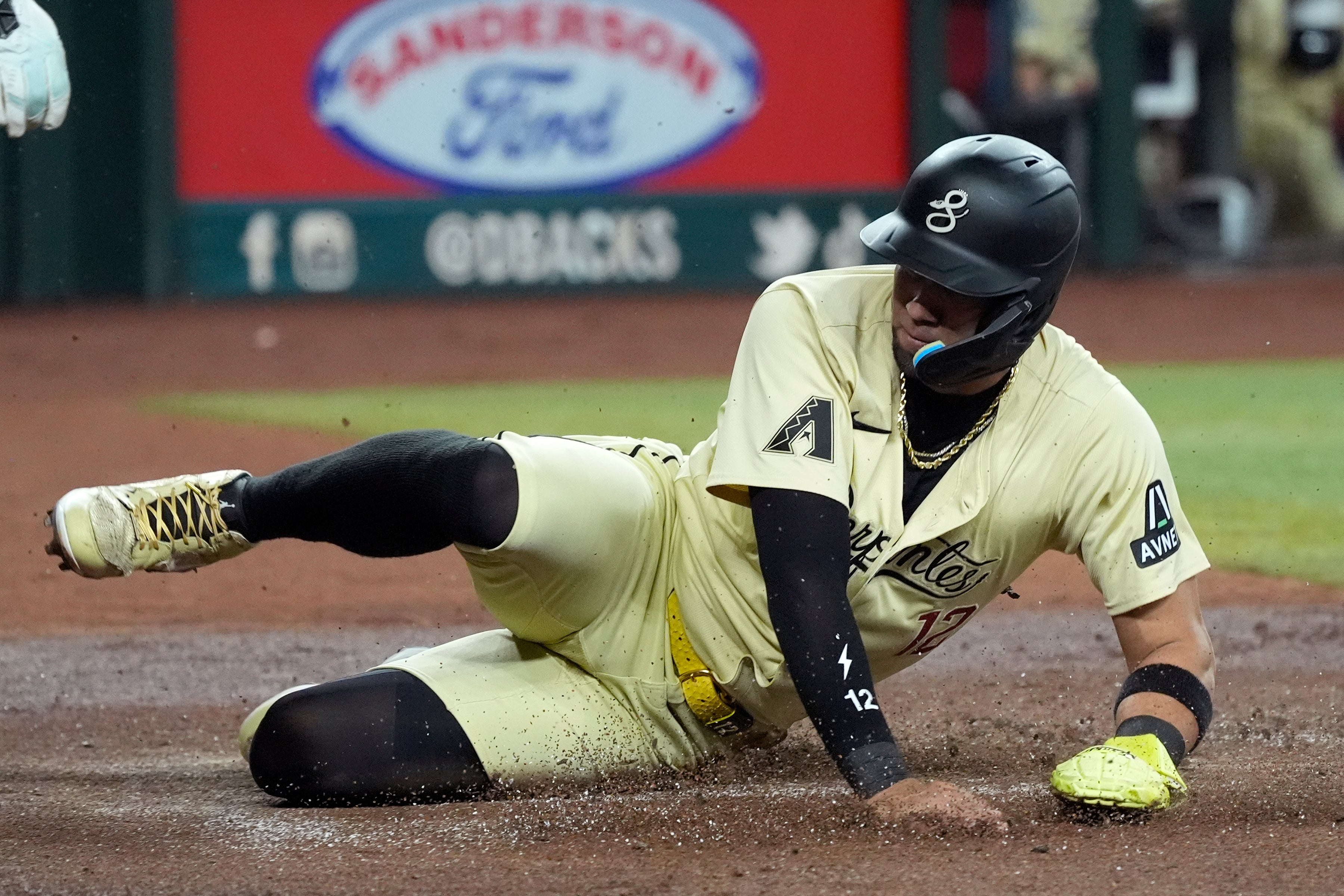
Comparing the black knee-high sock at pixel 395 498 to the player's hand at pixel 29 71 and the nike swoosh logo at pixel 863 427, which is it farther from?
the player's hand at pixel 29 71

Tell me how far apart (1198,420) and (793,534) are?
6563mm

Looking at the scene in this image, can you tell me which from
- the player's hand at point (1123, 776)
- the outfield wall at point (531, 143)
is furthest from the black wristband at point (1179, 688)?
the outfield wall at point (531, 143)

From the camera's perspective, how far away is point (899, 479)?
9.61 ft

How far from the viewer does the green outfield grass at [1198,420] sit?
634 cm

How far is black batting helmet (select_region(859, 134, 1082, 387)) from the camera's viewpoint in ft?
9.16

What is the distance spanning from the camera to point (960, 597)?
303 centimetres

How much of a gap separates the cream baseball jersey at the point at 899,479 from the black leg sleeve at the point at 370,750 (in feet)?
1.54

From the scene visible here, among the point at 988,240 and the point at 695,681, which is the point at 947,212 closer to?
the point at 988,240

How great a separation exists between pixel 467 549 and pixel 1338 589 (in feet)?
11.3

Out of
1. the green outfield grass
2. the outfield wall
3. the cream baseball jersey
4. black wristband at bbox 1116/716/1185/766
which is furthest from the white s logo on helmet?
the outfield wall

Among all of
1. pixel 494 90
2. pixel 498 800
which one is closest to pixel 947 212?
pixel 498 800

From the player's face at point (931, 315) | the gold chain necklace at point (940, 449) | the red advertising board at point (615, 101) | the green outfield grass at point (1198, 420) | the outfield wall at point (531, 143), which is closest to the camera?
the player's face at point (931, 315)

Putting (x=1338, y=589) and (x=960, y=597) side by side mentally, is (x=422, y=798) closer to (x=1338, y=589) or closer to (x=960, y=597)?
(x=960, y=597)

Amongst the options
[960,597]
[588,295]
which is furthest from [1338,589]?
[588,295]
